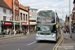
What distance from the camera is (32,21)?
61188 millimetres

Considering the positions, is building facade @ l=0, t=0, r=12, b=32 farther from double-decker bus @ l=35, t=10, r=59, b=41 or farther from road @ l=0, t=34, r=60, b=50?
double-decker bus @ l=35, t=10, r=59, b=41

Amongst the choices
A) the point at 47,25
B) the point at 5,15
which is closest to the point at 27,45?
the point at 47,25

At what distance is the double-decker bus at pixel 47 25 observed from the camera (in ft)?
46.3

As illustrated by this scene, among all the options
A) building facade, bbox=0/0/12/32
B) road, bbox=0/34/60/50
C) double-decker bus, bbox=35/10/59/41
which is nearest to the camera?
road, bbox=0/34/60/50

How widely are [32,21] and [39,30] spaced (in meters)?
47.0

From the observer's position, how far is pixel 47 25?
560 inches

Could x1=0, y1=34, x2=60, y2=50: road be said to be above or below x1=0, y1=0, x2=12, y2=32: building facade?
below

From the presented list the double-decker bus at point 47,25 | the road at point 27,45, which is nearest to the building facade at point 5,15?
the road at point 27,45

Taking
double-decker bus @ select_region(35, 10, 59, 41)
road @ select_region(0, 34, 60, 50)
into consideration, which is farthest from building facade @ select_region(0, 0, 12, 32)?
double-decker bus @ select_region(35, 10, 59, 41)

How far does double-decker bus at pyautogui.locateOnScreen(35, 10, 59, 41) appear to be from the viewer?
1412 cm

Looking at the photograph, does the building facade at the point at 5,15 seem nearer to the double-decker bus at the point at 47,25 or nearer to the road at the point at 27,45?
the road at the point at 27,45

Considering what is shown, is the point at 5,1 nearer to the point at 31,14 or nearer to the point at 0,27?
the point at 0,27

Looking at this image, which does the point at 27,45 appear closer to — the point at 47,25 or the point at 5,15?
the point at 47,25

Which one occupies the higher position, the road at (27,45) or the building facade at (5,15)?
the building facade at (5,15)
